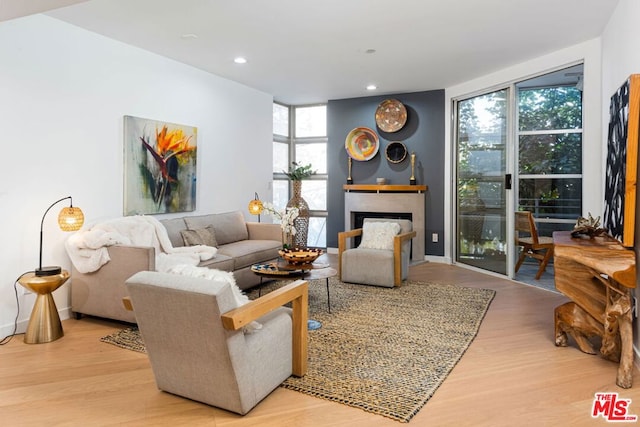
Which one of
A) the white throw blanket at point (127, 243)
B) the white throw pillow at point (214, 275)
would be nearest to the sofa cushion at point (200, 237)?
the white throw blanket at point (127, 243)

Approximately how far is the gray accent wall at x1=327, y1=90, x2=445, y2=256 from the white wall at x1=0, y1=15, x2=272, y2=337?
8.84 feet

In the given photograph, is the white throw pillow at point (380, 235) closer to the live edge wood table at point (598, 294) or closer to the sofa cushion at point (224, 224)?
the sofa cushion at point (224, 224)

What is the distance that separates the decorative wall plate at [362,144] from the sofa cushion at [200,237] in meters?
3.10

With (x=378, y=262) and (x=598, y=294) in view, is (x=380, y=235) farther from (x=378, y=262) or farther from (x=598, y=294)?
(x=598, y=294)

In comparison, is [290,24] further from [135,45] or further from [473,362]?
[473,362]

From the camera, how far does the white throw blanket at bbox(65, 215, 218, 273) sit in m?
3.51

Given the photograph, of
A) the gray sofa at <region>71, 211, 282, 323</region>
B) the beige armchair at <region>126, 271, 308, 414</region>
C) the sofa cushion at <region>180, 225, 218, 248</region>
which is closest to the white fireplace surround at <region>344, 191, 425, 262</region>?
the gray sofa at <region>71, 211, 282, 323</region>

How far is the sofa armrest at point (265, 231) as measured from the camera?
5.40 meters

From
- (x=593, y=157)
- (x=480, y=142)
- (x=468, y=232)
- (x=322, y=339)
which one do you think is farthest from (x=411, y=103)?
(x=322, y=339)

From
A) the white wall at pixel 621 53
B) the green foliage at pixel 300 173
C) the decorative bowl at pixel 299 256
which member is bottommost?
the decorative bowl at pixel 299 256

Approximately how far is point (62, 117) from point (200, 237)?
1715mm

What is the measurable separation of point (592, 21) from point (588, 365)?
296 cm

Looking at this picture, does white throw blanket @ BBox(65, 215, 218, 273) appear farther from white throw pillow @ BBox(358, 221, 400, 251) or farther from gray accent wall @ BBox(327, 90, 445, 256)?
gray accent wall @ BBox(327, 90, 445, 256)

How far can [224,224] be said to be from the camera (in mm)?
5145
